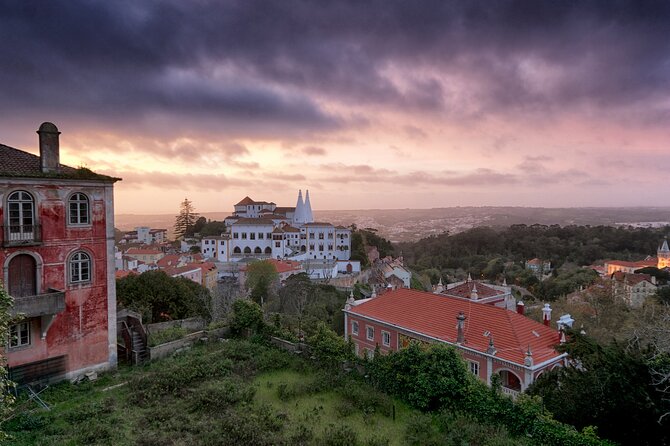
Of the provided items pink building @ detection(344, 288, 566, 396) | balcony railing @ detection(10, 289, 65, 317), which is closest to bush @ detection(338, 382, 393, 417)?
pink building @ detection(344, 288, 566, 396)

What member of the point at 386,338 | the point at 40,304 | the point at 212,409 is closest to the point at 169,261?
the point at 386,338

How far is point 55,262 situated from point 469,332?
17.0 metres

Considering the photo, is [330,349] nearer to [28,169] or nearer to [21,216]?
[21,216]

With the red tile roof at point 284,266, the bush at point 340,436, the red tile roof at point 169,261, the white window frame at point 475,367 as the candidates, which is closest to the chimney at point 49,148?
the bush at point 340,436

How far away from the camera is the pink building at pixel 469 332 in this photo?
16075mm

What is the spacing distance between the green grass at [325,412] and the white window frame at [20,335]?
7.89 m

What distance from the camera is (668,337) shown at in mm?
9719

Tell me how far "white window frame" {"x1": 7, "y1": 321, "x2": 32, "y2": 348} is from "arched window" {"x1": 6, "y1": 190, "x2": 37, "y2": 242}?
290 cm

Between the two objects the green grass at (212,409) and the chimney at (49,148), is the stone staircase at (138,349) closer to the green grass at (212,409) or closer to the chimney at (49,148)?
the green grass at (212,409)

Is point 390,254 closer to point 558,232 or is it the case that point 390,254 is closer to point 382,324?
point 558,232

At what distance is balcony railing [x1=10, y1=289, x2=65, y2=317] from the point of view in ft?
41.3

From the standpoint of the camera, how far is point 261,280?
42.3m

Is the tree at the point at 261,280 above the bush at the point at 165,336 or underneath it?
underneath

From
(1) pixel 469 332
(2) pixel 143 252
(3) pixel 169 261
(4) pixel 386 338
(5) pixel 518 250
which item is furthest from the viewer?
(5) pixel 518 250
